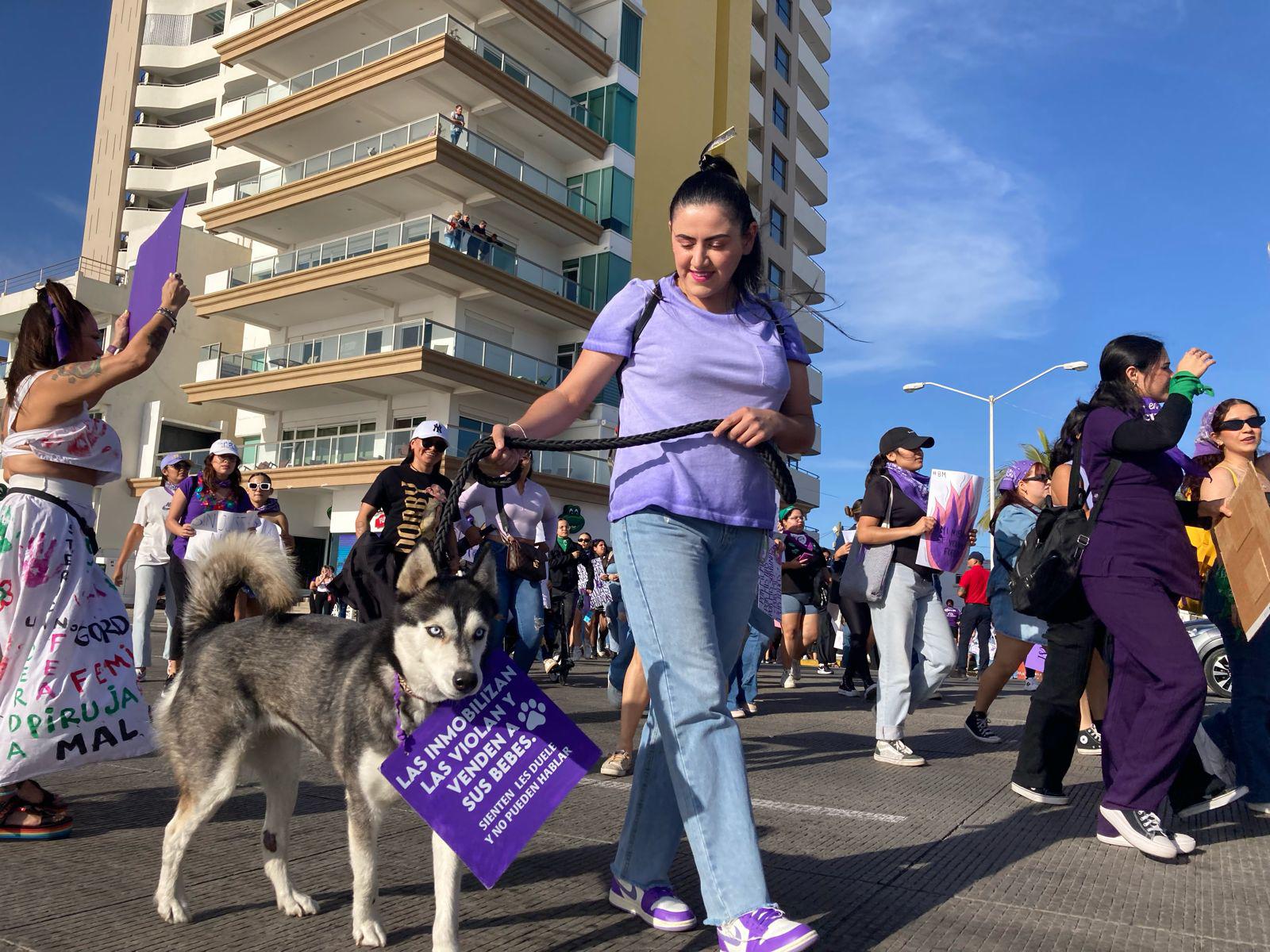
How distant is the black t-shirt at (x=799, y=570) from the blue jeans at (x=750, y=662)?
98.5 inches

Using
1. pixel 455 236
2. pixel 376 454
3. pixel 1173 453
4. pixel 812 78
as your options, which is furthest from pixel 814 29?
pixel 1173 453

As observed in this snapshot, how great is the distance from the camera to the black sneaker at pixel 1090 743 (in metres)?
6.94

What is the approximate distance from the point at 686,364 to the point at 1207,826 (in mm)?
3765

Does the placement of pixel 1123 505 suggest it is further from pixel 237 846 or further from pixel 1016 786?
pixel 237 846

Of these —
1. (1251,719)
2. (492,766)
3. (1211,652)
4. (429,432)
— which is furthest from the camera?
(1211,652)

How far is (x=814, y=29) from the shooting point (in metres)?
50.0

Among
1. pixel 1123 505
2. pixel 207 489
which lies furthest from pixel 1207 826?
pixel 207 489

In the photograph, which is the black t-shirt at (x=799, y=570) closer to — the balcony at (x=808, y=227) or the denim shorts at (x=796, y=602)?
the denim shorts at (x=796, y=602)

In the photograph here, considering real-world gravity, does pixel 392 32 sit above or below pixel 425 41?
above

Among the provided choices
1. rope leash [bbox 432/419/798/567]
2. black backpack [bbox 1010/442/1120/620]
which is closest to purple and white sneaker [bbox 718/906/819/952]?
rope leash [bbox 432/419/798/567]

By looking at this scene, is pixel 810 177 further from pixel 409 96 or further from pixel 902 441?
pixel 902 441

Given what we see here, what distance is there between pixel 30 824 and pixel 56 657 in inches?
25.4

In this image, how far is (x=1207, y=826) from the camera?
4.69 meters

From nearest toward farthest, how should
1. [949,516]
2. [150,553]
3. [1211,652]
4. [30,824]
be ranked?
[30,824]
[949,516]
[150,553]
[1211,652]
